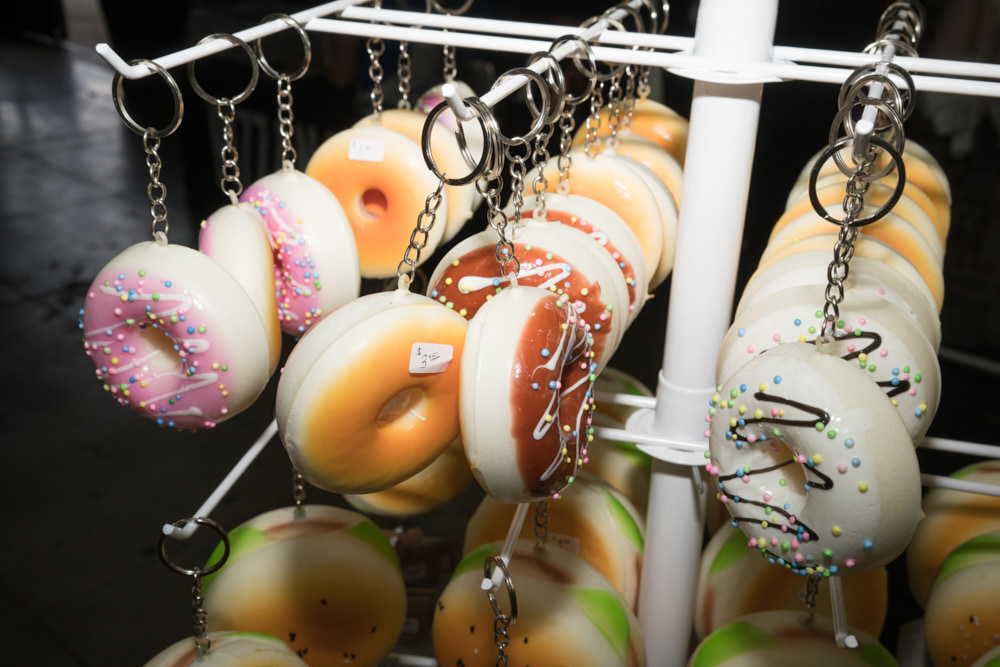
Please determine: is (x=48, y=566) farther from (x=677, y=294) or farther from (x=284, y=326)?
(x=677, y=294)

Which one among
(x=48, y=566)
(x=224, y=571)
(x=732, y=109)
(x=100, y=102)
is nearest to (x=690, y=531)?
(x=732, y=109)

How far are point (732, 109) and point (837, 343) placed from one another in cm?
31

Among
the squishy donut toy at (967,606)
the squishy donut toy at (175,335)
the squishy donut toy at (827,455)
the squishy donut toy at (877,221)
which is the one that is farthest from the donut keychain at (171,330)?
the squishy donut toy at (967,606)

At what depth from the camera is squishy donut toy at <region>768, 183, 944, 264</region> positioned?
106 centimetres

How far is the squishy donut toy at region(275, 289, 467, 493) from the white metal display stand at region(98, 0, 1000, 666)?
0.23 meters

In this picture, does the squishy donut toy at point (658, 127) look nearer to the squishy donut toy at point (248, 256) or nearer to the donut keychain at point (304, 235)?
the donut keychain at point (304, 235)

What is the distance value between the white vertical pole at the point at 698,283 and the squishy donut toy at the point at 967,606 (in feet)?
1.10

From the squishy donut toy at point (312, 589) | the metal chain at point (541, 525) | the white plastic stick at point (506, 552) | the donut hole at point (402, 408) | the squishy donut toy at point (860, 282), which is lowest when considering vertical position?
the squishy donut toy at point (312, 589)

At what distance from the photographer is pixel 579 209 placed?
1.07m

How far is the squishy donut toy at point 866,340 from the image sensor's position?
0.81m

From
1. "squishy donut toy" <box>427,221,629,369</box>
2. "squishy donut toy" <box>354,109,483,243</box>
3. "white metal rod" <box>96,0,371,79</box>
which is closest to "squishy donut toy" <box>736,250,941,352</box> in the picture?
"squishy donut toy" <box>427,221,629,369</box>

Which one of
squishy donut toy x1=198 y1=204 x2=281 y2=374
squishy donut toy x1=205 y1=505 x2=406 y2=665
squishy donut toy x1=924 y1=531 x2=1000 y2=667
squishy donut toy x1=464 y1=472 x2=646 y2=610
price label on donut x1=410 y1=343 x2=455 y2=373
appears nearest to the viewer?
price label on donut x1=410 y1=343 x2=455 y2=373

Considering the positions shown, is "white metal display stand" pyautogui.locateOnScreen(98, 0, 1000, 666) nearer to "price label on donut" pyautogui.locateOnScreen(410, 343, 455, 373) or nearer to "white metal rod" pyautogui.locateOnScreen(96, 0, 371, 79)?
"white metal rod" pyautogui.locateOnScreen(96, 0, 371, 79)

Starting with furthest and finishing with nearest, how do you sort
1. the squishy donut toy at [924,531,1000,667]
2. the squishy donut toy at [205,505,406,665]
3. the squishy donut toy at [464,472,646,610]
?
the squishy donut toy at [464,472,646,610]
the squishy donut toy at [205,505,406,665]
the squishy donut toy at [924,531,1000,667]
